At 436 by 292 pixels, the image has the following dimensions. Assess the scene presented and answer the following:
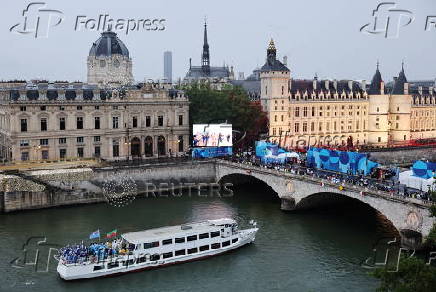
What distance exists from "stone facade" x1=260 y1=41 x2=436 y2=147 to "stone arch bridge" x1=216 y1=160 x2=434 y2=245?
94.2ft

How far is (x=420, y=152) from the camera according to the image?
10406cm

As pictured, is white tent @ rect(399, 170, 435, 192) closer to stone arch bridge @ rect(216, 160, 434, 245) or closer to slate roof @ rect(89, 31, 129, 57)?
stone arch bridge @ rect(216, 160, 434, 245)

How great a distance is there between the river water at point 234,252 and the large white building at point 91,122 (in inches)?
590

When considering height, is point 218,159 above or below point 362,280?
above

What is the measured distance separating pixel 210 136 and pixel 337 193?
1170 inches

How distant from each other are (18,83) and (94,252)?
55.6 meters

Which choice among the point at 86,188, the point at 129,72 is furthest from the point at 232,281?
the point at 129,72

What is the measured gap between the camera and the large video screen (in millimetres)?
84000

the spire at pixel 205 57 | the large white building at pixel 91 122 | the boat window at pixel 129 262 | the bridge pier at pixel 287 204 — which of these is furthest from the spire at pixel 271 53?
the boat window at pixel 129 262

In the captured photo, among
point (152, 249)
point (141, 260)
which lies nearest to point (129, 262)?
point (141, 260)

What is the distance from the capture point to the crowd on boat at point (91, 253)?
44.6 meters

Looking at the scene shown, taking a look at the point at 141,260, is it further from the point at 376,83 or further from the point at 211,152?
the point at 376,83

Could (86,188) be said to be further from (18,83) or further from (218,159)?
(18,83)

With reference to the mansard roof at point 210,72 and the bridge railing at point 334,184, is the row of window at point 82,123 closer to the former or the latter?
the bridge railing at point 334,184
